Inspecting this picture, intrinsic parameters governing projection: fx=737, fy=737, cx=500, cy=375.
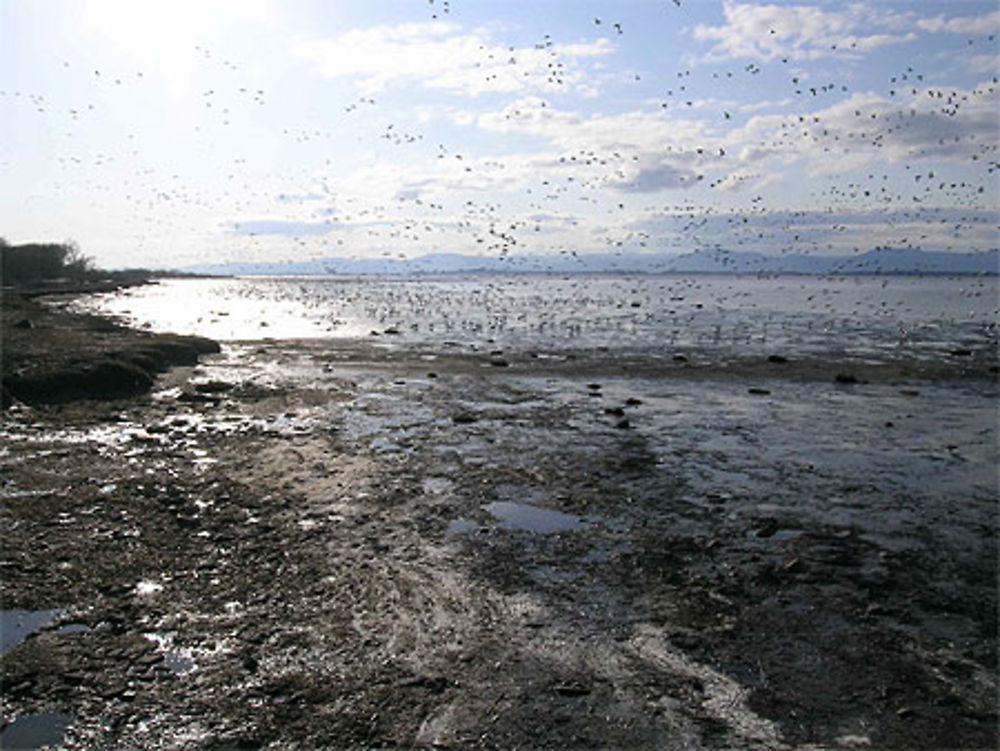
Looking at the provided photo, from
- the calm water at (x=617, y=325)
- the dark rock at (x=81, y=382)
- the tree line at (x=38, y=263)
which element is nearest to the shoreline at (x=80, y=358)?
the dark rock at (x=81, y=382)

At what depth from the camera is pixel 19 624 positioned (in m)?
9.05

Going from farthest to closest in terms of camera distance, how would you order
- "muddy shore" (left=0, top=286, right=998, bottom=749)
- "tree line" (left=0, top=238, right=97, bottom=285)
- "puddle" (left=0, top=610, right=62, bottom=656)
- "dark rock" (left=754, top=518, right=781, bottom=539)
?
"tree line" (left=0, top=238, right=97, bottom=285) < "dark rock" (left=754, top=518, right=781, bottom=539) < "puddle" (left=0, top=610, right=62, bottom=656) < "muddy shore" (left=0, top=286, right=998, bottom=749)

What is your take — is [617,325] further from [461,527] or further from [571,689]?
[571,689]

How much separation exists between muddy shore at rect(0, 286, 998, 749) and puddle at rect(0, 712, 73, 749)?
37 millimetres

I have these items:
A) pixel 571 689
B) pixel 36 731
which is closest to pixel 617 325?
pixel 571 689

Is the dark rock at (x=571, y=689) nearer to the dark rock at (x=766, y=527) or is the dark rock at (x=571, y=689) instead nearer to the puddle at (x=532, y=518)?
the puddle at (x=532, y=518)

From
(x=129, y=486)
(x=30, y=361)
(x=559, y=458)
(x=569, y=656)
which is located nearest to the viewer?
(x=569, y=656)

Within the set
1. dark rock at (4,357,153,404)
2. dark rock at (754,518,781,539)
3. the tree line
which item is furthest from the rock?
the tree line

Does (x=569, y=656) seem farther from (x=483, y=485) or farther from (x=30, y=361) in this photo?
(x=30, y=361)

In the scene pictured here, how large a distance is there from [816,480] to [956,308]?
85.7 m

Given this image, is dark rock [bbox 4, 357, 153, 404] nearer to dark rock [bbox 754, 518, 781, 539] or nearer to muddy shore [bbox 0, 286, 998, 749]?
muddy shore [bbox 0, 286, 998, 749]

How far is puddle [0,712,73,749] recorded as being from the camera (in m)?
6.84

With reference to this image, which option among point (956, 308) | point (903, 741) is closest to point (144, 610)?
point (903, 741)

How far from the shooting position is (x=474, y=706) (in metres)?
7.65
